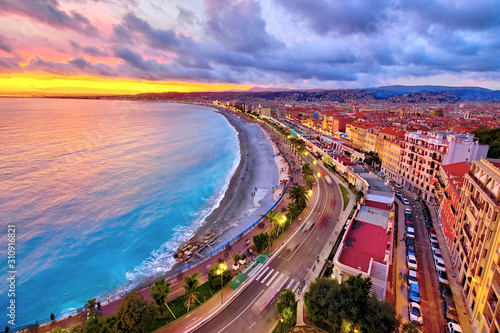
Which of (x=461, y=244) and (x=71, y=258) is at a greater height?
(x=461, y=244)

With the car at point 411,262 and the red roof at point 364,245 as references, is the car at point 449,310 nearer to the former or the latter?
the car at point 411,262

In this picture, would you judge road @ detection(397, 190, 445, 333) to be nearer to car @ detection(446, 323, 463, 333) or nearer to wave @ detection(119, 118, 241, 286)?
car @ detection(446, 323, 463, 333)

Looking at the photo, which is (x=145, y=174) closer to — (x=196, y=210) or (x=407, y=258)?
(x=196, y=210)

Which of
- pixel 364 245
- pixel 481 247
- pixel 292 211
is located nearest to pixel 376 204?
pixel 364 245

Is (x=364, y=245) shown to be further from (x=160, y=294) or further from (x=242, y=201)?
(x=242, y=201)

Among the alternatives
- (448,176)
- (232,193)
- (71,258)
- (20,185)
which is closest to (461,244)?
(448,176)
